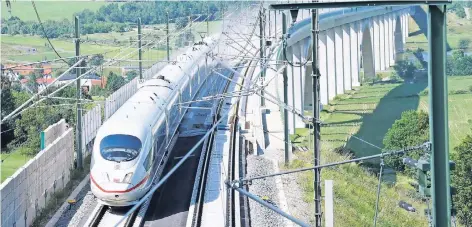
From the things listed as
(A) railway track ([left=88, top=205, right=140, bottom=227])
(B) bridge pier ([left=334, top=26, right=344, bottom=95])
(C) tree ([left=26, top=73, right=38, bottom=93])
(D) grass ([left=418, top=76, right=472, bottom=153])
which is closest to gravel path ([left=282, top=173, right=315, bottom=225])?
(A) railway track ([left=88, top=205, right=140, bottom=227])

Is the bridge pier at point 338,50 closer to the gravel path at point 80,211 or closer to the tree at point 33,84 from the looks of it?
the tree at point 33,84

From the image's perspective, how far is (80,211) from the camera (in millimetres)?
16250

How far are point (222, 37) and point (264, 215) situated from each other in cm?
2507

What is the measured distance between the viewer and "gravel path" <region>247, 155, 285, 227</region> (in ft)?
51.0

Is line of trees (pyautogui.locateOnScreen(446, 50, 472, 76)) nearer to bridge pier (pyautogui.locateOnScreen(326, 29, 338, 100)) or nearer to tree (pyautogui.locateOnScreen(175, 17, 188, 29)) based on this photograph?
bridge pier (pyautogui.locateOnScreen(326, 29, 338, 100))

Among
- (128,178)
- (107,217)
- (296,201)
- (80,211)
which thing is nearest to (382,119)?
(296,201)

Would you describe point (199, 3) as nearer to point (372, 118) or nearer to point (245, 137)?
point (372, 118)

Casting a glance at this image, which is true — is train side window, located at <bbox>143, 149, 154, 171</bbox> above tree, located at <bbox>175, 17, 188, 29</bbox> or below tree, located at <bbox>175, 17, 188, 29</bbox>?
below

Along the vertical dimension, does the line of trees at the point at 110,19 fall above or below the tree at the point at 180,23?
above

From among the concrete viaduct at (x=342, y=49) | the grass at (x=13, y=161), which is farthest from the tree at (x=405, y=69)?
the grass at (x=13, y=161)

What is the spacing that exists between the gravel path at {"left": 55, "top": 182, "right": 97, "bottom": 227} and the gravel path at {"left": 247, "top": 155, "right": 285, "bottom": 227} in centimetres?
382

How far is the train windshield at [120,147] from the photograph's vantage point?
15133mm

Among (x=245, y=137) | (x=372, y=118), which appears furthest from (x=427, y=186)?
(x=372, y=118)

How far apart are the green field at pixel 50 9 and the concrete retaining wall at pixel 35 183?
3819cm
